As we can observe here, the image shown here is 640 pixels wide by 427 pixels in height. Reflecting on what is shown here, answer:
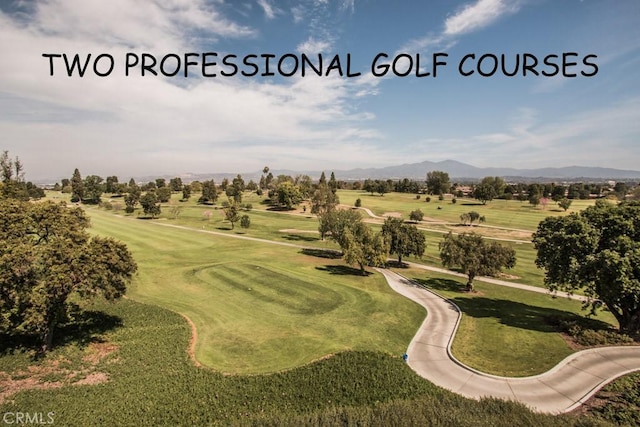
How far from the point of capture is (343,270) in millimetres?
58375

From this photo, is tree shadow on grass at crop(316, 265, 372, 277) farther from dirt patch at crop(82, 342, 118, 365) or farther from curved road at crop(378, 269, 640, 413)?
dirt patch at crop(82, 342, 118, 365)

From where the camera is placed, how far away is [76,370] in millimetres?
24891

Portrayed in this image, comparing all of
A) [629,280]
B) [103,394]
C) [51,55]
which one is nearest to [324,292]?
[103,394]

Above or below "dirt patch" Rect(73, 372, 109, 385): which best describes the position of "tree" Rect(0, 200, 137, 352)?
above

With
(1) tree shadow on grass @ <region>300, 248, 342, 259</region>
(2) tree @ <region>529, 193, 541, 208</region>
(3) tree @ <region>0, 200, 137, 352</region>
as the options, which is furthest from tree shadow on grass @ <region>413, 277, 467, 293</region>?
(2) tree @ <region>529, 193, 541, 208</region>

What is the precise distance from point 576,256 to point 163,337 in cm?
3898

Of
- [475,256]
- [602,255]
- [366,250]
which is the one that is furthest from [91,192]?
[602,255]

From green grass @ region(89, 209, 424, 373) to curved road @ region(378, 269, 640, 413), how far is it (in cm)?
312

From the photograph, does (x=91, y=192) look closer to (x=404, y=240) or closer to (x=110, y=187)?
(x=110, y=187)

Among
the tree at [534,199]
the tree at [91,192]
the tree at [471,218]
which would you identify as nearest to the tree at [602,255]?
the tree at [471,218]

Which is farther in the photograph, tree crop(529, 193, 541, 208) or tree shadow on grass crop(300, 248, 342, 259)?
tree crop(529, 193, 541, 208)

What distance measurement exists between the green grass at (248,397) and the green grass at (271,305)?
241 cm

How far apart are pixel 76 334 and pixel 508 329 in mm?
40839

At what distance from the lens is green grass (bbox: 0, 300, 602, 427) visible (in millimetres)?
17281
